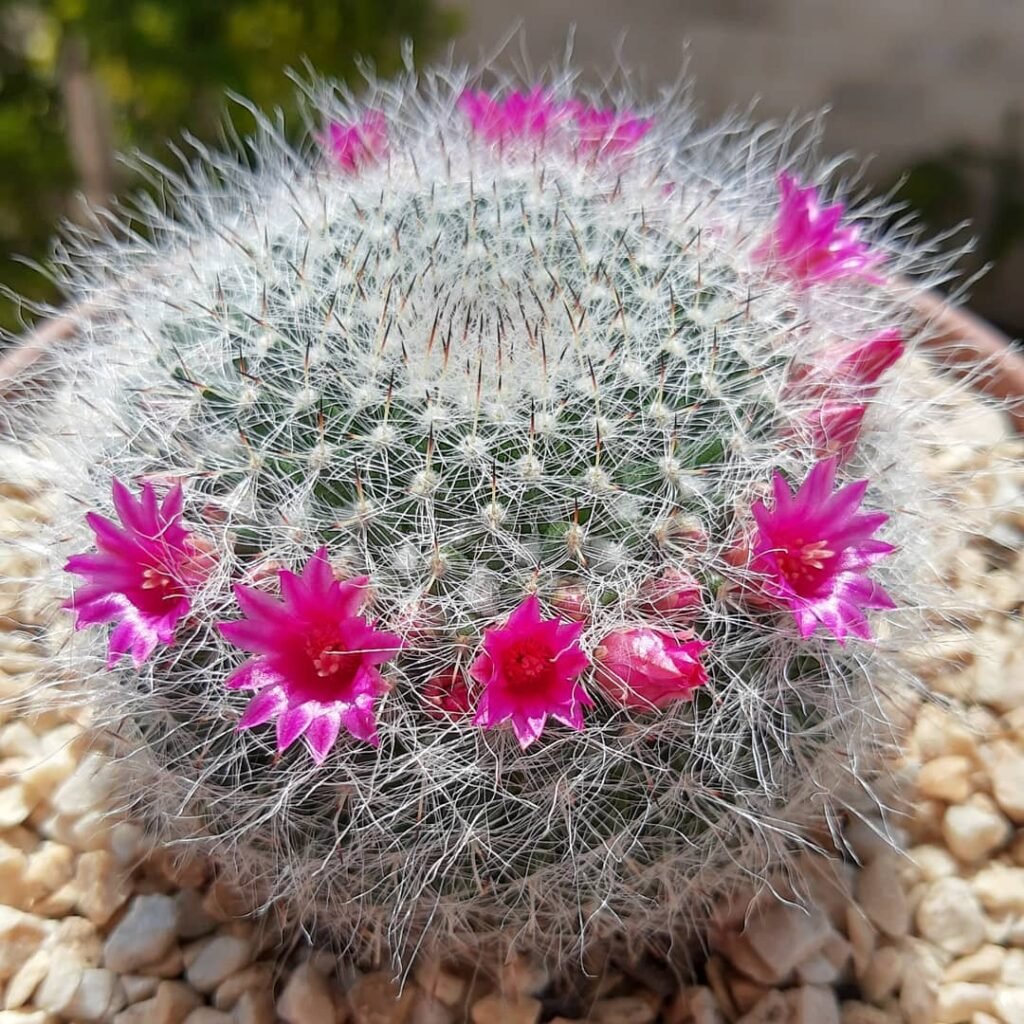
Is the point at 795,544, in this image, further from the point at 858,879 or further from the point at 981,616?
the point at 981,616

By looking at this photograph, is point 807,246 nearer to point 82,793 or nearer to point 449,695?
point 449,695

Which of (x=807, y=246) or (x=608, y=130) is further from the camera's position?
(x=608, y=130)

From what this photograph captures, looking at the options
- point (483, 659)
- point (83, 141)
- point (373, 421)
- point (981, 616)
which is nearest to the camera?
point (483, 659)

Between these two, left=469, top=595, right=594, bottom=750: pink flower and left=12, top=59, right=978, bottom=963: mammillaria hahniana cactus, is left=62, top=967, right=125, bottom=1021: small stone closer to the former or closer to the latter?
left=12, top=59, right=978, bottom=963: mammillaria hahniana cactus

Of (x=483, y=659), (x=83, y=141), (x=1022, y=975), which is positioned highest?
(x=83, y=141)

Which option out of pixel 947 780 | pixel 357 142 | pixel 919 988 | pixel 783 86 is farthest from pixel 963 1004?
pixel 783 86

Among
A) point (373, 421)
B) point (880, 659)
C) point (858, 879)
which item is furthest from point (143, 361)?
point (858, 879)

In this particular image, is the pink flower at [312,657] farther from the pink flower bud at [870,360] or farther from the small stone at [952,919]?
the small stone at [952,919]
